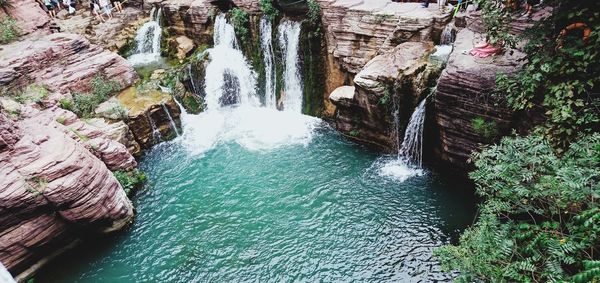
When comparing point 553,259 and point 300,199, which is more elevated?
point 553,259

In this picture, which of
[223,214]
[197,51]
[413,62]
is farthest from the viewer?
[197,51]

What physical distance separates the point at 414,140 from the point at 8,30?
1756 cm

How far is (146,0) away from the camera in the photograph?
22.2 metres

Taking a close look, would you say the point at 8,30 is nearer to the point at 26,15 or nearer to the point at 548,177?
the point at 26,15

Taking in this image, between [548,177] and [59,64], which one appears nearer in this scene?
[548,177]

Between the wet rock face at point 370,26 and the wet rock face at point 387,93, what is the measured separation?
0.56 metres

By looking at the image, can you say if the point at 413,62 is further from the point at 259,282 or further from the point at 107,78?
the point at 107,78

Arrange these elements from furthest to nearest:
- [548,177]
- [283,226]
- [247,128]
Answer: [247,128]
[283,226]
[548,177]

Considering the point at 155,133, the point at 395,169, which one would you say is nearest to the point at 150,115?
the point at 155,133

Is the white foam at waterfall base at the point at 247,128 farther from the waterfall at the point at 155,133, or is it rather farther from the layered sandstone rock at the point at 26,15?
the layered sandstone rock at the point at 26,15

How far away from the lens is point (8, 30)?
1595 centimetres

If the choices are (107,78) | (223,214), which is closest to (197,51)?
(107,78)

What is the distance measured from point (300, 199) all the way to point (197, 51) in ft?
36.8

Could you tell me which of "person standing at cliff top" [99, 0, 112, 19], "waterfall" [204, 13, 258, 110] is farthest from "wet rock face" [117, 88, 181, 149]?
"person standing at cliff top" [99, 0, 112, 19]
